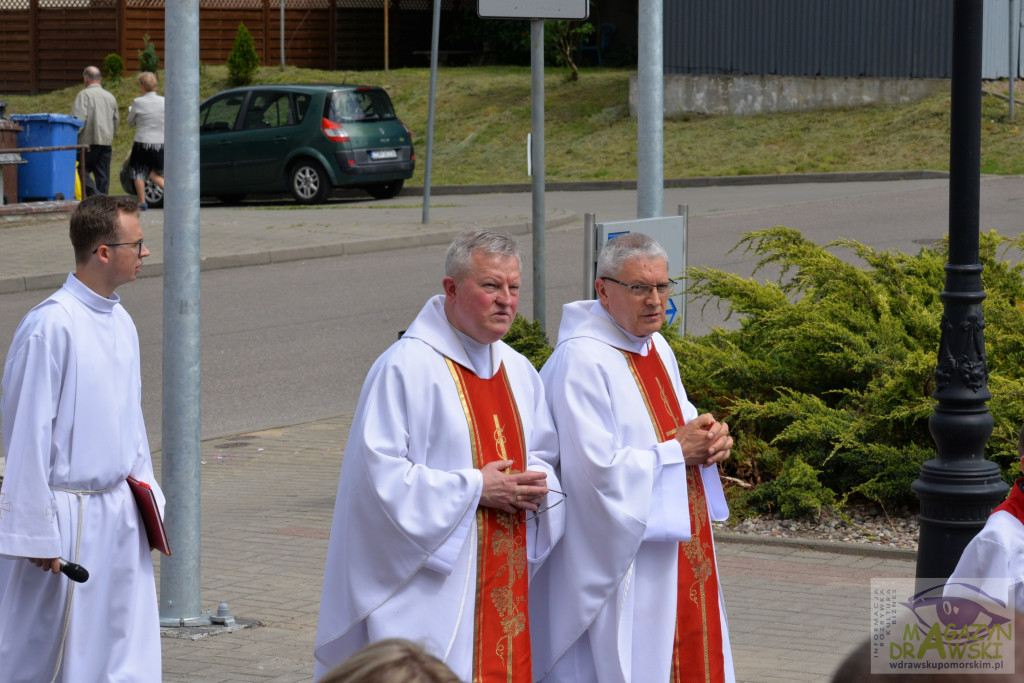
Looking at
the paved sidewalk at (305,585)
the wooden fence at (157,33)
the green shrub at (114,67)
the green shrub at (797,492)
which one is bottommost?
the paved sidewalk at (305,585)

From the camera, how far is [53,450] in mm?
4293

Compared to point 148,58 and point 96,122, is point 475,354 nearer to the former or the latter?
point 96,122

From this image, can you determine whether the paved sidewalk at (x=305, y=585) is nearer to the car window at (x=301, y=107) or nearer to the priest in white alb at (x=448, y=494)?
the priest in white alb at (x=448, y=494)

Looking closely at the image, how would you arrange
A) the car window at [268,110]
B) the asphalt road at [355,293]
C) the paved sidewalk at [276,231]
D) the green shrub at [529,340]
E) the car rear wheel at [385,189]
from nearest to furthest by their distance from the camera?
1. the green shrub at [529,340]
2. the asphalt road at [355,293]
3. the paved sidewalk at [276,231]
4. the car window at [268,110]
5. the car rear wheel at [385,189]

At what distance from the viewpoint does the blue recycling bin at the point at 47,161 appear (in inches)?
744

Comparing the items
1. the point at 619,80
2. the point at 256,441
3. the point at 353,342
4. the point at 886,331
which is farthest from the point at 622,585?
the point at 619,80

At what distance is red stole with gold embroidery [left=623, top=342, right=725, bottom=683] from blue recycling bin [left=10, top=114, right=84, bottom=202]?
15.7 metres

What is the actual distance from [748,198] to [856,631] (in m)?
15.6

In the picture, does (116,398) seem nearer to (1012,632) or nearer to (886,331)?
(1012,632)

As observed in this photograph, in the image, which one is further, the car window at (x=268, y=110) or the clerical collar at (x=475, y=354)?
the car window at (x=268, y=110)

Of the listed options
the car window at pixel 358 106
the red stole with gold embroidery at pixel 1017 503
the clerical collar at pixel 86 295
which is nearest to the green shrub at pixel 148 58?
the car window at pixel 358 106

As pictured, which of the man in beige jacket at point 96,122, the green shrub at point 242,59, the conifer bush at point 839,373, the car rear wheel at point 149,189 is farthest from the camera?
the green shrub at point 242,59

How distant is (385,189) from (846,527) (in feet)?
55.0

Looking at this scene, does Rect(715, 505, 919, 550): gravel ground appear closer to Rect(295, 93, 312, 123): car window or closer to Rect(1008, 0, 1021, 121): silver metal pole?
Rect(295, 93, 312, 123): car window
